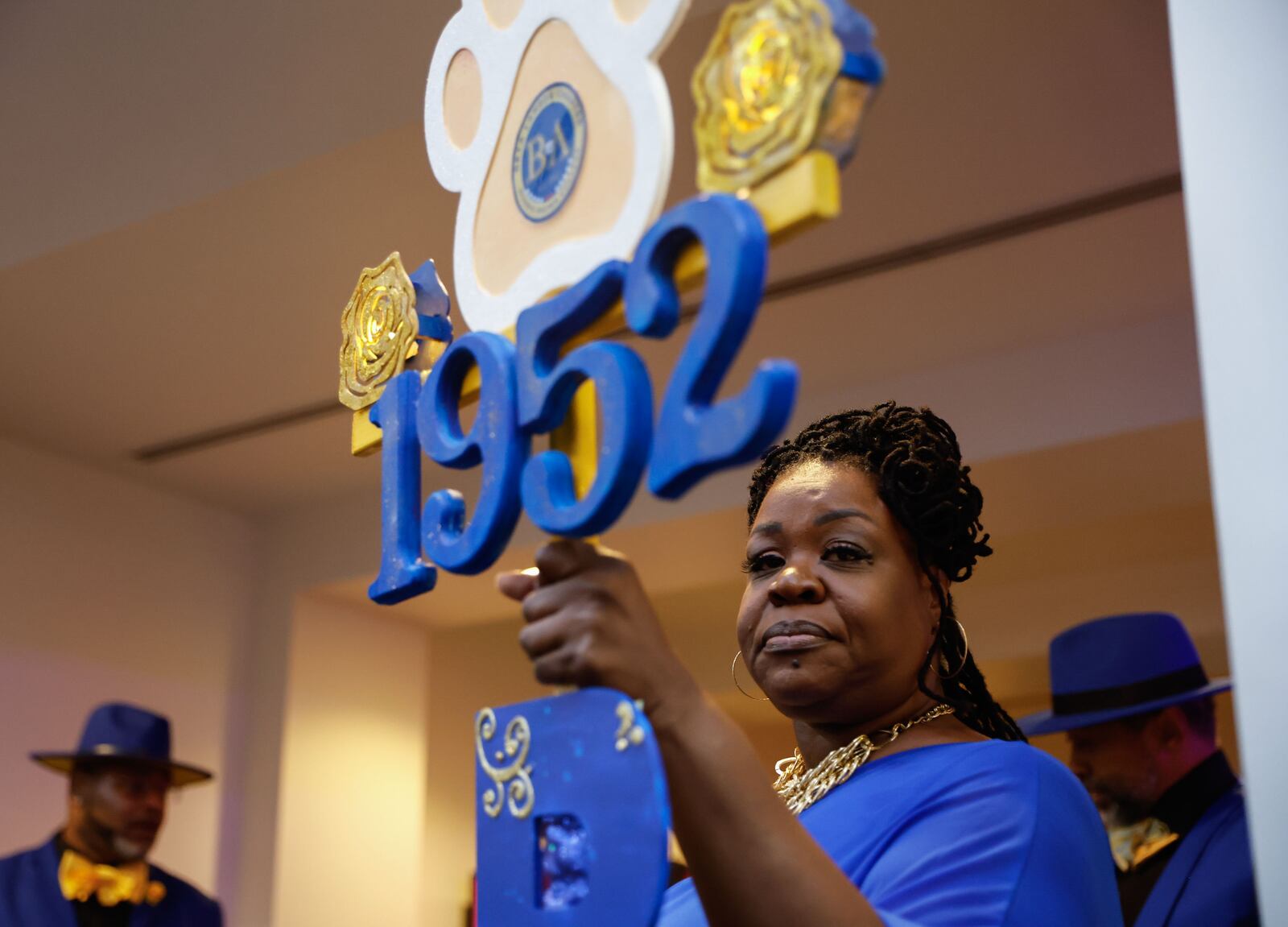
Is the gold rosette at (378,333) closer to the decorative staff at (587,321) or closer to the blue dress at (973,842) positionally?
the decorative staff at (587,321)

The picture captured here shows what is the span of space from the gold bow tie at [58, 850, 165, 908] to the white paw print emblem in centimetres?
282

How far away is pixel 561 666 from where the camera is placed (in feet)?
3.08

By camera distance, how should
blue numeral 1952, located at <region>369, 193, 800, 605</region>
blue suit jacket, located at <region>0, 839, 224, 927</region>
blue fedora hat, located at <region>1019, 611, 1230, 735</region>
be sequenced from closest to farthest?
1. blue numeral 1952, located at <region>369, 193, 800, 605</region>
2. blue fedora hat, located at <region>1019, 611, 1230, 735</region>
3. blue suit jacket, located at <region>0, 839, 224, 927</region>

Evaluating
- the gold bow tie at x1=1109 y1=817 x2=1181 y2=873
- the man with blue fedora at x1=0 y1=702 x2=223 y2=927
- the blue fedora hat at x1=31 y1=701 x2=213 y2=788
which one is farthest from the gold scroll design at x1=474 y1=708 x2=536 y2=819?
the blue fedora hat at x1=31 y1=701 x2=213 y2=788

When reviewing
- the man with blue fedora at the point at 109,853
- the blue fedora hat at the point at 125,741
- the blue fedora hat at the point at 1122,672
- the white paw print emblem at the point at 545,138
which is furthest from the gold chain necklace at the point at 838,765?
the blue fedora hat at the point at 125,741

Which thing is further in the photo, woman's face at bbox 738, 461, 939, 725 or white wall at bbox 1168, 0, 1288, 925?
woman's face at bbox 738, 461, 939, 725

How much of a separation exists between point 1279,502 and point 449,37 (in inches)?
30.7

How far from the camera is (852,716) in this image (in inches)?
48.9

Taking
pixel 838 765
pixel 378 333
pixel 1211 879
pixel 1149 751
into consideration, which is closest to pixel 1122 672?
pixel 1149 751

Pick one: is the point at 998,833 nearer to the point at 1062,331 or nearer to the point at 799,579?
the point at 799,579

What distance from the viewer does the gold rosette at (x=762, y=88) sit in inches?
35.3

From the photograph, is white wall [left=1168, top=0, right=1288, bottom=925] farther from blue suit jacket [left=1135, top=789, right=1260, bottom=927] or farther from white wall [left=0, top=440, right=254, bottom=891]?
white wall [left=0, top=440, right=254, bottom=891]

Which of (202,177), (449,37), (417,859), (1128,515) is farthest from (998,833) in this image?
(417,859)

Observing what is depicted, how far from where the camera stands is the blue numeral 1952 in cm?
89
